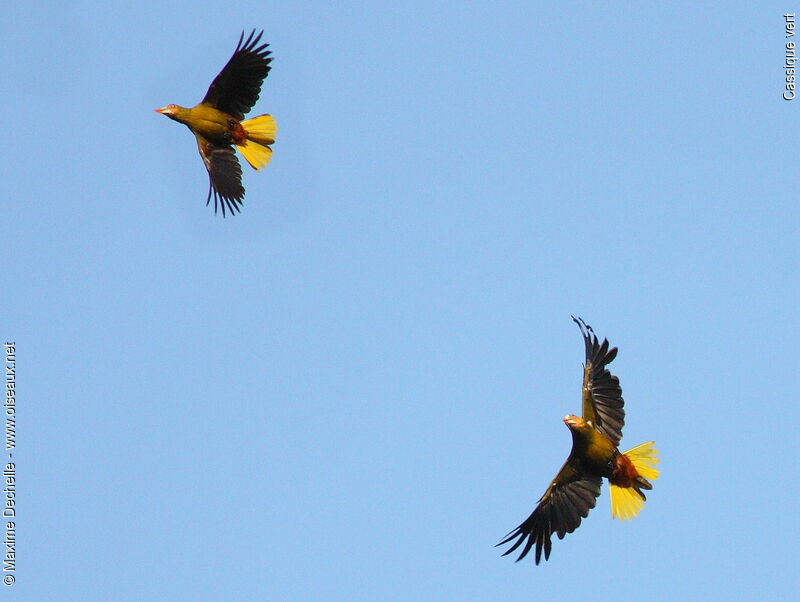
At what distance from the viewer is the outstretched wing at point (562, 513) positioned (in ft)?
69.8

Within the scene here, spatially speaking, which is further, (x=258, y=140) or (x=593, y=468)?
(x=258, y=140)

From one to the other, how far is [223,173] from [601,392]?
6.10 meters

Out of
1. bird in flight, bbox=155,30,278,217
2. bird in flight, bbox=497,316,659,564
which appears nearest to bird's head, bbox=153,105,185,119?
bird in flight, bbox=155,30,278,217

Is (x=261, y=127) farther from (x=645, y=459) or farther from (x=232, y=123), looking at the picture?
(x=645, y=459)

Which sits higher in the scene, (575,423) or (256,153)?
(256,153)

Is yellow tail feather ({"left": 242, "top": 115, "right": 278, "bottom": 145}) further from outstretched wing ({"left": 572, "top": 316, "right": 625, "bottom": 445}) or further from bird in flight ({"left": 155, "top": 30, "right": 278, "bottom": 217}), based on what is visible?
outstretched wing ({"left": 572, "top": 316, "right": 625, "bottom": 445})

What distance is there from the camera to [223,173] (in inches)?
904

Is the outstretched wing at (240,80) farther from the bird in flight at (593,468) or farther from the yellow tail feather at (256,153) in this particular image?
the bird in flight at (593,468)

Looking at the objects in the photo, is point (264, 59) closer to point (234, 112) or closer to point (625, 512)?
point (234, 112)

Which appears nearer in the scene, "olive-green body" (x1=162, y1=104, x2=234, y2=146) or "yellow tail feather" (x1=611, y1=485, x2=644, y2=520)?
"yellow tail feather" (x1=611, y1=485, x2=644, y2=520)


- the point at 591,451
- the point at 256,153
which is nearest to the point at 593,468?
the point at 591,451

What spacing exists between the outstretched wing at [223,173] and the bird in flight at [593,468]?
5.16 meters

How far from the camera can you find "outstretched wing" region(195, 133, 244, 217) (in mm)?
22922

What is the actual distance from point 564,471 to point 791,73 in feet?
23.4
